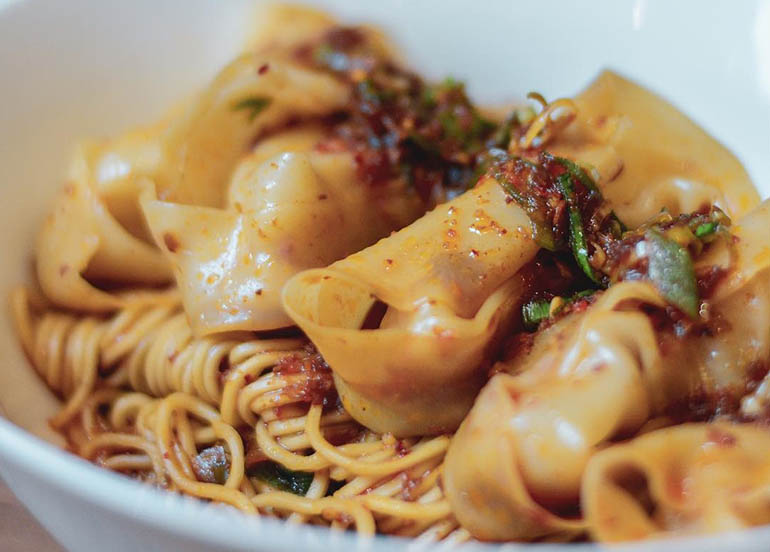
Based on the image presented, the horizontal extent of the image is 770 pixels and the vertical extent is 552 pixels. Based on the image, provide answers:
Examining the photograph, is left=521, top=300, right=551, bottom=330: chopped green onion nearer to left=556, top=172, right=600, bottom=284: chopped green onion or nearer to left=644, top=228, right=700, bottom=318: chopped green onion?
left=556, top=172, right=600, bottom=284: chopped green onion

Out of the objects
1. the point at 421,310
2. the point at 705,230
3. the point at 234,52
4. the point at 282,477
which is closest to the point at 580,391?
the point at 421,310

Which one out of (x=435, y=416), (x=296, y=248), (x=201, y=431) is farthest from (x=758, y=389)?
(x=201, y=431)

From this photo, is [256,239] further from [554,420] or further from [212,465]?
[554,420]

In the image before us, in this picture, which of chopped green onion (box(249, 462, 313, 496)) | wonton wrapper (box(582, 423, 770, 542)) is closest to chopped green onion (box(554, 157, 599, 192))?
wonton wrapper (box(582, 423, 770, 542))

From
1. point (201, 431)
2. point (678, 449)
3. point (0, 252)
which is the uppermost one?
point (678, 449)

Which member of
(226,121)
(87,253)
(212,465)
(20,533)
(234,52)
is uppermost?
(234,52)

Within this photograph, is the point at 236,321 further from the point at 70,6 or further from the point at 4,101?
the point at 70,6
